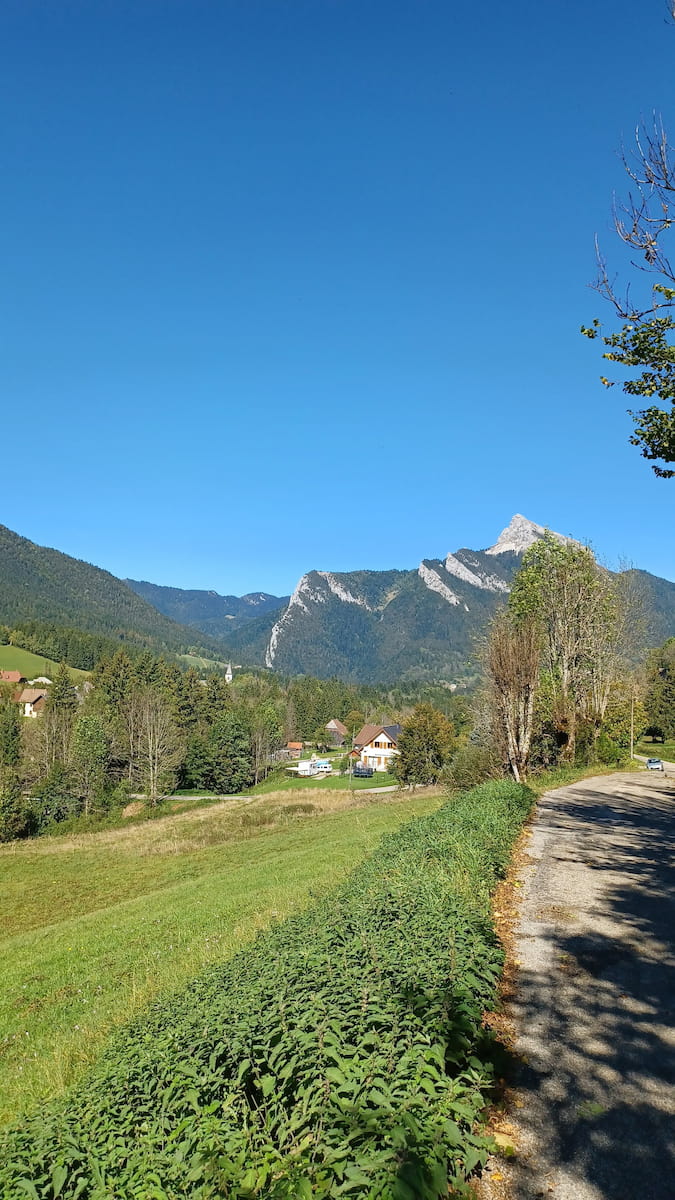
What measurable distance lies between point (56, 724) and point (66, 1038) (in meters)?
71.1

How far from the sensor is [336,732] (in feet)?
500

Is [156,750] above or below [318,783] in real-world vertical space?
above

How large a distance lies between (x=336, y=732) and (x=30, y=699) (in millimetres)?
67483

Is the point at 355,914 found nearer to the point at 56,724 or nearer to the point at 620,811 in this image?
the point at 620,811

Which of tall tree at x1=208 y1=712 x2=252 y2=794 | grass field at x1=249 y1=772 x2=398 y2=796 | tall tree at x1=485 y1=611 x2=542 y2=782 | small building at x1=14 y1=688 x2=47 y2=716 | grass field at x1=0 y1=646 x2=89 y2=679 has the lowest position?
grass field at x1=249 y1=772 x2=398 y2=796

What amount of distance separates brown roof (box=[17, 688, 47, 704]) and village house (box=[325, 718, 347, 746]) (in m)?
62.8

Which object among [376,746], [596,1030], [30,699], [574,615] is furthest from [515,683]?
[30,699]

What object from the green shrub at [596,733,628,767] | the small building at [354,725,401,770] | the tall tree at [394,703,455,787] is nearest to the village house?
the small building at [354,725,401,770]

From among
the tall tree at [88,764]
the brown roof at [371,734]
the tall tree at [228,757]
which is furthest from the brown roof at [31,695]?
the tall tree at [88,764]

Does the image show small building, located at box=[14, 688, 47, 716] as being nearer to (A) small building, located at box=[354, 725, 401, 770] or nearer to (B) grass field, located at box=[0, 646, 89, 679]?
(B) grass field, located at box=[0, 646, 89, 679]

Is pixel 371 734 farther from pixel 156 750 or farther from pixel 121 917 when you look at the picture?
pixel 121 917

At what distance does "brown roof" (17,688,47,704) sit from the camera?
420 feet

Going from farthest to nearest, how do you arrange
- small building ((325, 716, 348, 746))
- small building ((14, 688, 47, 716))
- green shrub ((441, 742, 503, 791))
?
small building ((325, 716, 348, 746)) → small building ((14, 688, 47, 716)) → green shrub ((441, 742, 503, 791))

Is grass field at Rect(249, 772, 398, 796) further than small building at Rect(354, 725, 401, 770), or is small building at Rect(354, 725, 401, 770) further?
small building at Rect(354, 725, 401, 770)
